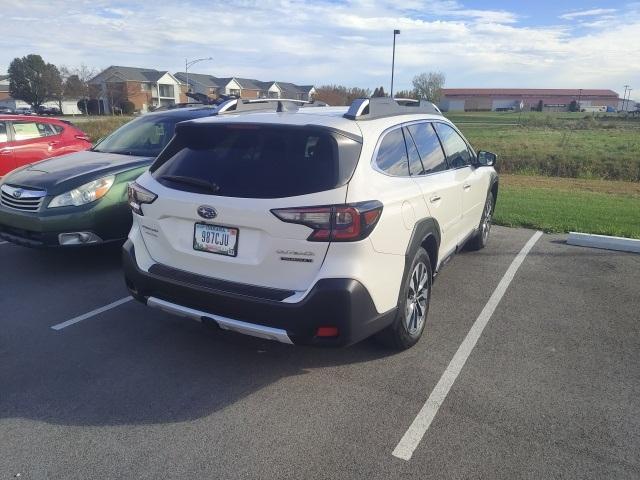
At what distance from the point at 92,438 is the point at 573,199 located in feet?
37.0

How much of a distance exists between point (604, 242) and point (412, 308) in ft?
14.5

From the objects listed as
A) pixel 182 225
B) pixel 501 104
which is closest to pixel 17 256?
pixel 182 225

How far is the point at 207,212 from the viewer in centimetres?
320

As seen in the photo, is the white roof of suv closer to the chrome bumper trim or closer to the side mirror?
the chrome bumper trim

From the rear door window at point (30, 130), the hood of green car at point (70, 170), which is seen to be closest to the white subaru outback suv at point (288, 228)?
the hood of green car at point (70, 170)

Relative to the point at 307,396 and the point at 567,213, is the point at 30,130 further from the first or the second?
the point at 567,213

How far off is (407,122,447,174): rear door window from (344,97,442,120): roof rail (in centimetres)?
16

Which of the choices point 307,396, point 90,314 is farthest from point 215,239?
point 90,314

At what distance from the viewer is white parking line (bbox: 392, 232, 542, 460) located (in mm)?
2824

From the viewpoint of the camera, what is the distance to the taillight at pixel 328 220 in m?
2.96

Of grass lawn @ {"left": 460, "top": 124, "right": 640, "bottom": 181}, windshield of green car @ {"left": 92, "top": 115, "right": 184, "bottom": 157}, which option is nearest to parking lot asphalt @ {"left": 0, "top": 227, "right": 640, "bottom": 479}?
windshield of green car @ {"left": 92, "top": 115, "right": 184, "bottom": 157}

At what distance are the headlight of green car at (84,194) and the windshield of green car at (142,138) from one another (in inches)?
35.8

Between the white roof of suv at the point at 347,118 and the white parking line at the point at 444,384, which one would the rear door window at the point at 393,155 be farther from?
the white parking line at the point at 444,384

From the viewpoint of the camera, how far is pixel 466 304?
16.1 feet
